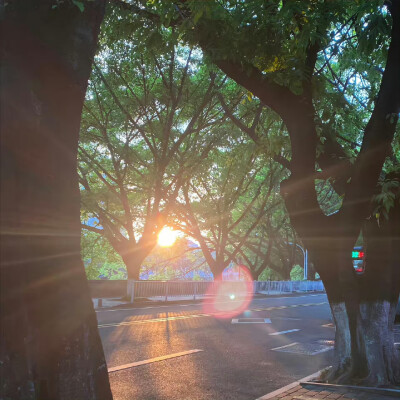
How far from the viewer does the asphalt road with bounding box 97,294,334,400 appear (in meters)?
6.29

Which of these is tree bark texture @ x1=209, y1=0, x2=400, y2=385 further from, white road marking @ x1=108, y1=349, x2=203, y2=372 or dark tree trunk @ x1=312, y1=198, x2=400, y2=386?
white road marking @ x1=108, y1=349, x2=203, y2=372

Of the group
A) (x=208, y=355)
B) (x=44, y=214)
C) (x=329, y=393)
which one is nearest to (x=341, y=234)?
(x=329, y=393)

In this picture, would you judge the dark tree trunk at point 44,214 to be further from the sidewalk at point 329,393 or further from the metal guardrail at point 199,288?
the metal guardrail at point 199,288

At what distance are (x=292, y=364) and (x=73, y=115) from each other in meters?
6.62

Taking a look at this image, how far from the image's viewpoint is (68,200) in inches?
125

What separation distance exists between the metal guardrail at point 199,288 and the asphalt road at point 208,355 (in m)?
6.35

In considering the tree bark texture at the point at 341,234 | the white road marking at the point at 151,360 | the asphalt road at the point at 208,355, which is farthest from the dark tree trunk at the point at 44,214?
the white road marking at the point at 151,360

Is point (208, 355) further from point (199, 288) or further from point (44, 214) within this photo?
point (199, 288)

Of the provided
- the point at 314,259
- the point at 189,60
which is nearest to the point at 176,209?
the point at 189,60

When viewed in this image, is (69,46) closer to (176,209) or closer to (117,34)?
(117,34)

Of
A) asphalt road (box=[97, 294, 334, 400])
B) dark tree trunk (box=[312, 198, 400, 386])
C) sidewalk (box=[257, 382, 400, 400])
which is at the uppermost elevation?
dark tree trunk (box=[312, 198, 400, 386])

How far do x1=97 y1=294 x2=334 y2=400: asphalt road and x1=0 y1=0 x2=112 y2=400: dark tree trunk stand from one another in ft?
10.7

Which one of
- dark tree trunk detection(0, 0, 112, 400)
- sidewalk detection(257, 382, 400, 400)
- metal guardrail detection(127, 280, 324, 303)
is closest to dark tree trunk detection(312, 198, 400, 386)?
sidewalk detection(257, 382, 400, 400)

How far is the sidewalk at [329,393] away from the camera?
5160 millimetres
